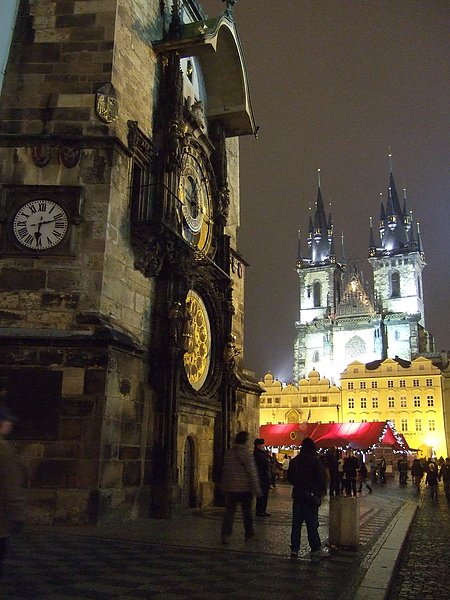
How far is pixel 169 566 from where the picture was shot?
22.9 feet

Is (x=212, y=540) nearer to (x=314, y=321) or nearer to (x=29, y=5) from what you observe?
(x=29, y=5)

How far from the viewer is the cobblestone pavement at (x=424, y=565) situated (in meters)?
6.55

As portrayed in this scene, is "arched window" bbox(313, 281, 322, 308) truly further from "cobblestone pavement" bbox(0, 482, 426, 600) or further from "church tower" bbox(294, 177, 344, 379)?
"cobblestone pavement" bbox(0, 482, 426, 600)

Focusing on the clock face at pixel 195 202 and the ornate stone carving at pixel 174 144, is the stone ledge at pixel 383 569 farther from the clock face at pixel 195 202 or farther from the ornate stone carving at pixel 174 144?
the ornate stone carving at pixel 174 144

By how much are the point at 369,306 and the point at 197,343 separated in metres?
95.1

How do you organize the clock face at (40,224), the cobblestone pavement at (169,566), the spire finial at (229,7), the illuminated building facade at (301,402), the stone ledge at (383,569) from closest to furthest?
the cobblestone pavement at (169,566)
the stone ledge at (383,569)
the clock face at (40,224)
the spire finial at (229,7)
the illuminated building facade at (301,402)

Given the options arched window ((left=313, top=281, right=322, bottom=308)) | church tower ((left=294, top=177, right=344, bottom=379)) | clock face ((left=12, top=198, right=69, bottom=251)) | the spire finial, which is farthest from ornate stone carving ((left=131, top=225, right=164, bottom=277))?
arched window ((left=313, top=281, right=322, bottom=308))

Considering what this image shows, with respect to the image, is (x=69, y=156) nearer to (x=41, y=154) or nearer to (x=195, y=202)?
(x=41, y=154)

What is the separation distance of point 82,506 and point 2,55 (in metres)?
8.68

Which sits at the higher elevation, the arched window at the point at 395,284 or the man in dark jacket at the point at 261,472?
the arched window at the point at 395,284

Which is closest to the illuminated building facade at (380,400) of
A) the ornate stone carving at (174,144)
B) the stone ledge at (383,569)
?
the ornate stone carving at (174,144)

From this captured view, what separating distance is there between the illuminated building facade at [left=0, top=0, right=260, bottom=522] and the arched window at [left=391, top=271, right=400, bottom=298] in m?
91.2

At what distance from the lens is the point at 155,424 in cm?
1245

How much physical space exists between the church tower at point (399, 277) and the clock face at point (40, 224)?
8650 centimetres
